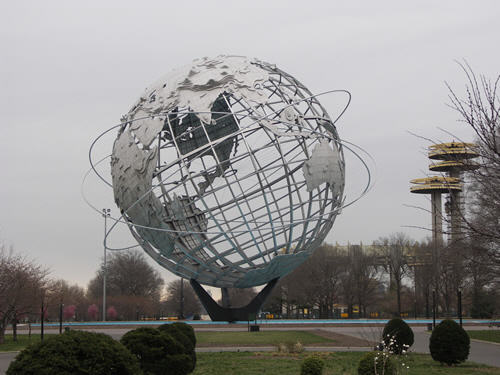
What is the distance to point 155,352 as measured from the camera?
37.4 ft

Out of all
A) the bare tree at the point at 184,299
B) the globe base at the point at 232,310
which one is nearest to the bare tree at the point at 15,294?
the globe base at the point at 232,310

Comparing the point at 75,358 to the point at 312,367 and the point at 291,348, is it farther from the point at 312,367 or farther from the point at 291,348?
the point at 291,348

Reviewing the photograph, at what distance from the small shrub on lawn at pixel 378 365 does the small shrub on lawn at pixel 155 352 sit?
10.2 feet

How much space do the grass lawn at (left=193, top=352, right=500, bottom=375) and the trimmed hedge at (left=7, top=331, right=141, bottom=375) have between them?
663cm

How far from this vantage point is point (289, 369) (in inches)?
573

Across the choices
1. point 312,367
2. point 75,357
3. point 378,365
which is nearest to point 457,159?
point 378,365

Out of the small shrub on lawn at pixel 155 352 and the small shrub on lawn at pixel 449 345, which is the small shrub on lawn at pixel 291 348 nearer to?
the small shrub on lawn at pixel 449 345

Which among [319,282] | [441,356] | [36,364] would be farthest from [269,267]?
[319,282]

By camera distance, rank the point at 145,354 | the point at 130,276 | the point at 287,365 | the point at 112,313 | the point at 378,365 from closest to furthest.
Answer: the point at 378,365 → the point at 145,354 → the point at 287,365 → the point at 112,313 → the point at 130,276

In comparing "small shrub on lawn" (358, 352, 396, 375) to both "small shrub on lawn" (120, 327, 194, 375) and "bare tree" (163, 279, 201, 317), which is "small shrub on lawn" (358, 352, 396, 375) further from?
"bare tree" (163, 279, 201, 317)

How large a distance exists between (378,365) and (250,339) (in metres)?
13.0

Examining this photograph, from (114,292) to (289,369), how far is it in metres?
53.1

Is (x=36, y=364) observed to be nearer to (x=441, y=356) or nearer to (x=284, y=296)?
(x=441, y=356)

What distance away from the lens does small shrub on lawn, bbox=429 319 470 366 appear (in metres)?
15.7
